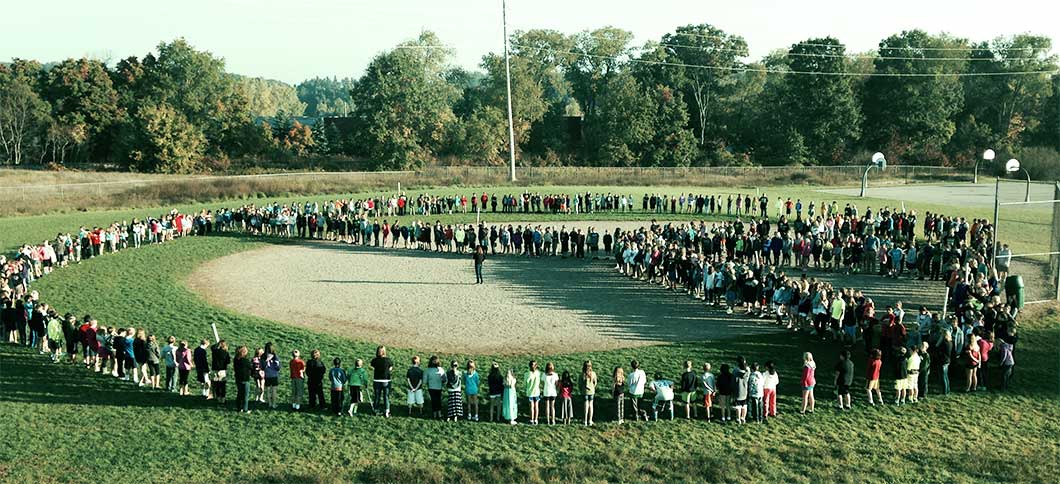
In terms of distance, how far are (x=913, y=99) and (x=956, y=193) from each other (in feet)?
83.5

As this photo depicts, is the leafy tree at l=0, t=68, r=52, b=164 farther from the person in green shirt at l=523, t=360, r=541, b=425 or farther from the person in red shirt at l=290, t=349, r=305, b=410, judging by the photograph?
the person in green shirt at l=523, t=360, r=541, b=425

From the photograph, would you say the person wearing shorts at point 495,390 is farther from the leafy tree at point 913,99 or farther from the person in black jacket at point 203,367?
the leafy tree at point 913,99

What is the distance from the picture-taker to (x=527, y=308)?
22.6m

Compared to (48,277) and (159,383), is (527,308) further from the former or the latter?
(48,277)

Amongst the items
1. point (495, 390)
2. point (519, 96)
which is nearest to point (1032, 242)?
point (495, 390)

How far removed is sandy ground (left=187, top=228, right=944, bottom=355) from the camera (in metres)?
19.7

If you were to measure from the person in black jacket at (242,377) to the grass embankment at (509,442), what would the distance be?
417 mm

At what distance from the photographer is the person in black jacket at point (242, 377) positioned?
1427 cm

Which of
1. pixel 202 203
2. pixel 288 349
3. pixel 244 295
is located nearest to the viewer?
pixel 288 349

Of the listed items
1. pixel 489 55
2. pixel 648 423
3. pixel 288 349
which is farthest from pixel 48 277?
pixel 489 55

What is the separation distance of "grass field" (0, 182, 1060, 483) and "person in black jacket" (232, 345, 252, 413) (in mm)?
248

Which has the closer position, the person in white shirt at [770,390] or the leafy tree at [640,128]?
the person in white shirt at [770,390]

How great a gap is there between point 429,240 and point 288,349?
14.1 meters

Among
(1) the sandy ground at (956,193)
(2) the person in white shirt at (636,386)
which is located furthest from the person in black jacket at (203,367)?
(1) the sandy ground at (956,193)
